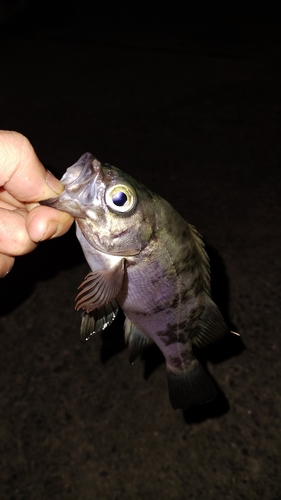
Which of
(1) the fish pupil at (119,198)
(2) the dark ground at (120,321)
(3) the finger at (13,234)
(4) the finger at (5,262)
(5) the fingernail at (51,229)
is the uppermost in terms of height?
(1) the fish pupil at (119,198)

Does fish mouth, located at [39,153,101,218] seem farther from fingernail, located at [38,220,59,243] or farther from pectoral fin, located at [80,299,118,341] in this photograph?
pectoral fin, located at [80,299,118,341]

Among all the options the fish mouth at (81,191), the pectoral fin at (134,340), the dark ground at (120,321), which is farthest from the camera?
the dark ground at (120,321)

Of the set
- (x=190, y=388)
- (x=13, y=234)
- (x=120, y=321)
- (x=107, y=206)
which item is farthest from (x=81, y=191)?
(x=120, y=321)

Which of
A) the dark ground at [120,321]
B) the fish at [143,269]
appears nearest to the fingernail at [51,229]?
the fish at [143,269]

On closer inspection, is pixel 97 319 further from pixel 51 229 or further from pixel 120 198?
pixel 120 198

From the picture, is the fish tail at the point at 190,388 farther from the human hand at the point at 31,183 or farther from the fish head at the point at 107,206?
the human hand at the point at 31,183
